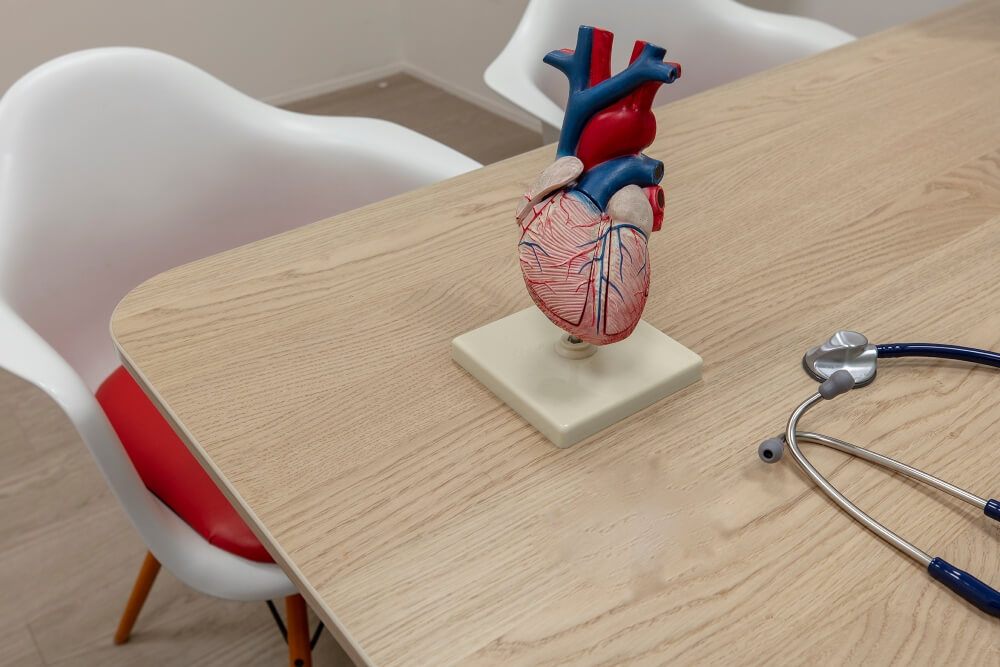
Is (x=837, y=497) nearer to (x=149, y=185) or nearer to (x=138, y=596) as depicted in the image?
(x=149, y=185)

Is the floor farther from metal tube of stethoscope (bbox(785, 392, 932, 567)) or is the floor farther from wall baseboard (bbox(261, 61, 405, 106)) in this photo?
wall baseboard (bbox(261, 61, 405, 106))

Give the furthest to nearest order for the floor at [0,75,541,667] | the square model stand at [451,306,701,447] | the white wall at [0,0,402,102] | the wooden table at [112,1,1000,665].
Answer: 1. the white wall at [0,0,402,102]
2. the floor at [0,75,541,667]
3. the square model stand at [451,306,701,447]
4. the wooden table at [112,1,1000,665]

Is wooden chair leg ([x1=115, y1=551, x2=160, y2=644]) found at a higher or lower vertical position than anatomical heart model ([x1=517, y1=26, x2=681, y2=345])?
lower

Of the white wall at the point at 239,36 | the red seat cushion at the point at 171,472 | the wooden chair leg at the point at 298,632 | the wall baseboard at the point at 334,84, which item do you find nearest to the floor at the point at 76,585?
the wooden chair leg at the point at 298,632

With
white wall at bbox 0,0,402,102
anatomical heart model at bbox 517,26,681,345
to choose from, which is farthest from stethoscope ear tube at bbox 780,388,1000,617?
white wall at bbox 0,0,402,102

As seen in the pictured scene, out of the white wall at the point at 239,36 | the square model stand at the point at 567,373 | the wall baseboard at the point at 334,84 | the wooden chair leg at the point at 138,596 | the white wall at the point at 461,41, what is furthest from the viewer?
the wall baseboard at the point at 334,84

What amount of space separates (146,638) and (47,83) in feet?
2.63

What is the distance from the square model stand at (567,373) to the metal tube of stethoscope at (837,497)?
0.26 ft

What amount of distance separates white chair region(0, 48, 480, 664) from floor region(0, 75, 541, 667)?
0.11 metres

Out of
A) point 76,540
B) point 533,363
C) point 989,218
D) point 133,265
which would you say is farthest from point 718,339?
point 76,540

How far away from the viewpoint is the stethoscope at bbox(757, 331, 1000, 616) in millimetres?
463

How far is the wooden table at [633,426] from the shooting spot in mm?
456

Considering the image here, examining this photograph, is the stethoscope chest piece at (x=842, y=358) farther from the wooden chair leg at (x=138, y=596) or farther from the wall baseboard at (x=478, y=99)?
the wall baseboard at (x=478, y=99)

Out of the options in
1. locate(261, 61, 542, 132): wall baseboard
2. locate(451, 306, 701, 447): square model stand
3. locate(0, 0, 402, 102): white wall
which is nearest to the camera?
locate(451, 306, 701, 447): square model stand
